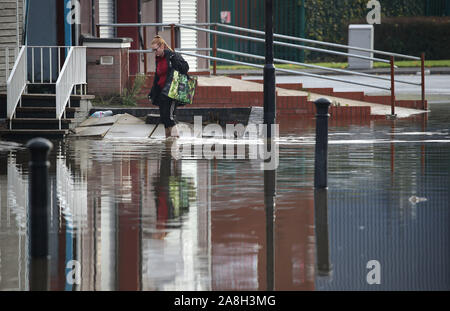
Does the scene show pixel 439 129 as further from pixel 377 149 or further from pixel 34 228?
pixel 34 228

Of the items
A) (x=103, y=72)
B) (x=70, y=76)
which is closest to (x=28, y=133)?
(x=70, y=76)

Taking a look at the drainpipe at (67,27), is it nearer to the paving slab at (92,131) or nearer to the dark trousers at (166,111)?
the paving slab at (92,131)

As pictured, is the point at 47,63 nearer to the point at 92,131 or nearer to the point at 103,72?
the point at 103,72

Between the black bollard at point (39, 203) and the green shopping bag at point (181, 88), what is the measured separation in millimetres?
10122

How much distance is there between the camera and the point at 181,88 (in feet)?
61.5

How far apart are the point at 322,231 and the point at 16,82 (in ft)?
33.3

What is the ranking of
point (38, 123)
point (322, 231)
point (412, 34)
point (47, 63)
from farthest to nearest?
point (412, 34) < point (47, 63) < point (38, 123) < point (322, 231)

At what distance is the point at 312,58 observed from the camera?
47312 millimetres

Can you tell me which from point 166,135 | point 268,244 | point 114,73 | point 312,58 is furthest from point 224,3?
point 268,244

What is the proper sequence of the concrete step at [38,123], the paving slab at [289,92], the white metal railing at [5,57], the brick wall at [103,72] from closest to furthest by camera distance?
the concrete step at [38,123] → the white metal railing at [5,57] → the brick wall at [103,72] → the paving slab at [289,92]

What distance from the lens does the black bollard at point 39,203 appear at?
8320 mm

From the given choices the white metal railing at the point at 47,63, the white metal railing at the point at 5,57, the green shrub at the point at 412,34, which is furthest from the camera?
the green shrub at the point at 412,34

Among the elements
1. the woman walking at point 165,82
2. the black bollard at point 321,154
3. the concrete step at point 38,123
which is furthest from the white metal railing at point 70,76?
the black bollard at point 321,154

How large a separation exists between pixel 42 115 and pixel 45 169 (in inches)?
412
